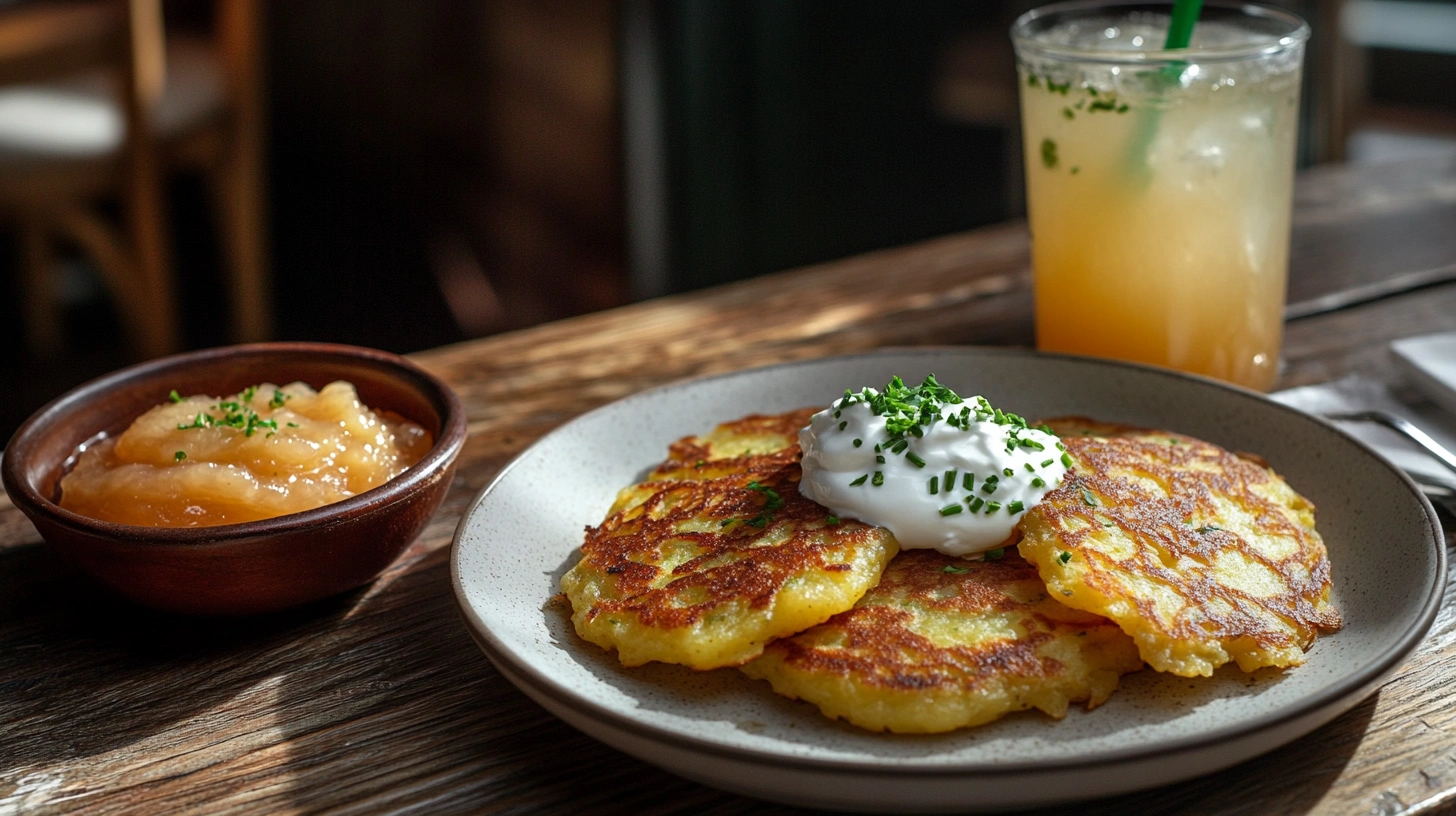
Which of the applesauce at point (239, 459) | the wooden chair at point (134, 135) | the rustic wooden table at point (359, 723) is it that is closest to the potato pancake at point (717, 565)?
the rustic wooden table at point (359, 723)

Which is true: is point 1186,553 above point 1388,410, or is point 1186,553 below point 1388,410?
above

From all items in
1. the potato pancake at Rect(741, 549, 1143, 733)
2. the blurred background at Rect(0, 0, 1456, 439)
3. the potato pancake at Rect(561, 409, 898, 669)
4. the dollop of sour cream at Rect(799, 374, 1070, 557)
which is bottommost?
the blurred background at Rect(0, 0, 1456, 439)

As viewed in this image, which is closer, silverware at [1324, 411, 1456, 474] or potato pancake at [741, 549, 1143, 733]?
potato pancake at [741, 549, 1143, 733]

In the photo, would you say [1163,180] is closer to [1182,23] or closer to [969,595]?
[1182,23]

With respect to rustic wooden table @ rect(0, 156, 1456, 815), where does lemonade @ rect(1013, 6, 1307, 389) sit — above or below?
above

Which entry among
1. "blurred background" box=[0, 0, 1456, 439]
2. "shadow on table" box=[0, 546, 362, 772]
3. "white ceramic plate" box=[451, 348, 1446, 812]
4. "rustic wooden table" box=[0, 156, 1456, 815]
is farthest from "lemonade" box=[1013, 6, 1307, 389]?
"blurred background" box=[0, 0, 1456, 439]

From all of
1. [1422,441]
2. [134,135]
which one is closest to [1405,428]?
[1422,441]

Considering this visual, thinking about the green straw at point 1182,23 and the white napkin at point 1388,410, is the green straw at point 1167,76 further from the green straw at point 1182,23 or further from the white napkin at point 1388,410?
the white napkin at point 1388,410

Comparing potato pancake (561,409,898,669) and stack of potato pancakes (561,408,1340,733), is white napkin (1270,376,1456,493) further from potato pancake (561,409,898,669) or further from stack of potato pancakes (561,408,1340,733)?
potato pancake (561,409,898,669)
